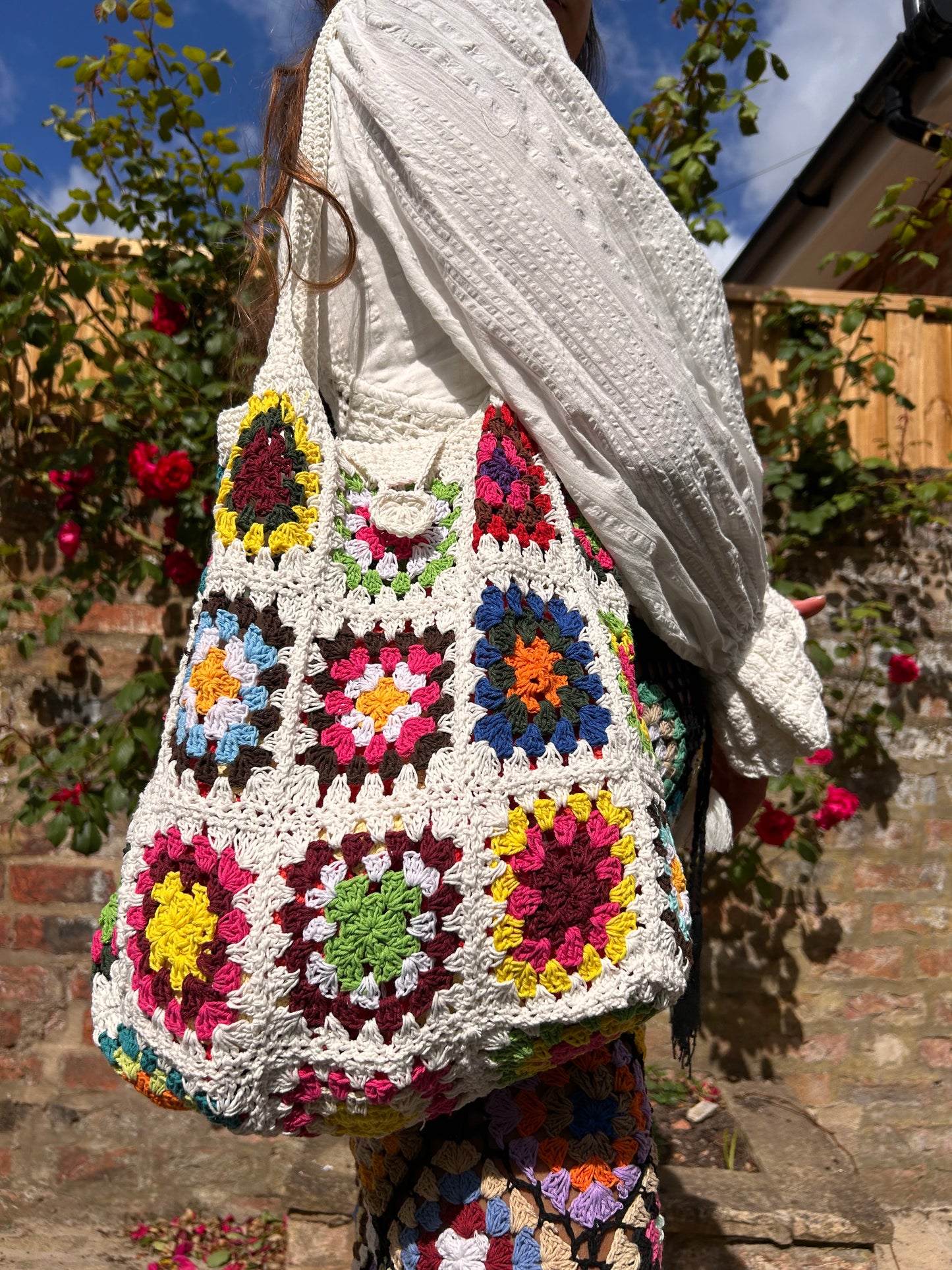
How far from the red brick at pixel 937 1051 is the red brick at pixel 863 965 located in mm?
236

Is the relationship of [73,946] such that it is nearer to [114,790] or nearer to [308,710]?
[114,790]

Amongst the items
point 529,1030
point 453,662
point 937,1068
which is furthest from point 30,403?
point 937,1068

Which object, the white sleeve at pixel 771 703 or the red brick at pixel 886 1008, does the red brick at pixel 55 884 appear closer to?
the white sleeve at pixel 771 703

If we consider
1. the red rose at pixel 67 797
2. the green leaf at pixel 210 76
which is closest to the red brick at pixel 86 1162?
the red rose at pixel 67 797

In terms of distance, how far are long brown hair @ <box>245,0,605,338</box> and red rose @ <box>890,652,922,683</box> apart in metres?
2.46

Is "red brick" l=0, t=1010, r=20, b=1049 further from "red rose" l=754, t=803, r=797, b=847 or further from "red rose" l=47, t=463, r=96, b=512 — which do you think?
"red rose" l=754, t=803, r=797, b=847

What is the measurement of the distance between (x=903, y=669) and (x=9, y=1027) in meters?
2.90

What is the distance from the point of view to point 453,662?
78 cm

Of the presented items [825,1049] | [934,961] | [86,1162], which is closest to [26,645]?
[86,1162]

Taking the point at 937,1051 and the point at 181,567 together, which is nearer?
the point at 181,567

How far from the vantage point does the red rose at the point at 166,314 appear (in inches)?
103

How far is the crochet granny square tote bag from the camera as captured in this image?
2.32 feet

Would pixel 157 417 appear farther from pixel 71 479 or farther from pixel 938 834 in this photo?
pixel 938 834

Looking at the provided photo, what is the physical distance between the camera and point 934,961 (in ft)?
9.89
